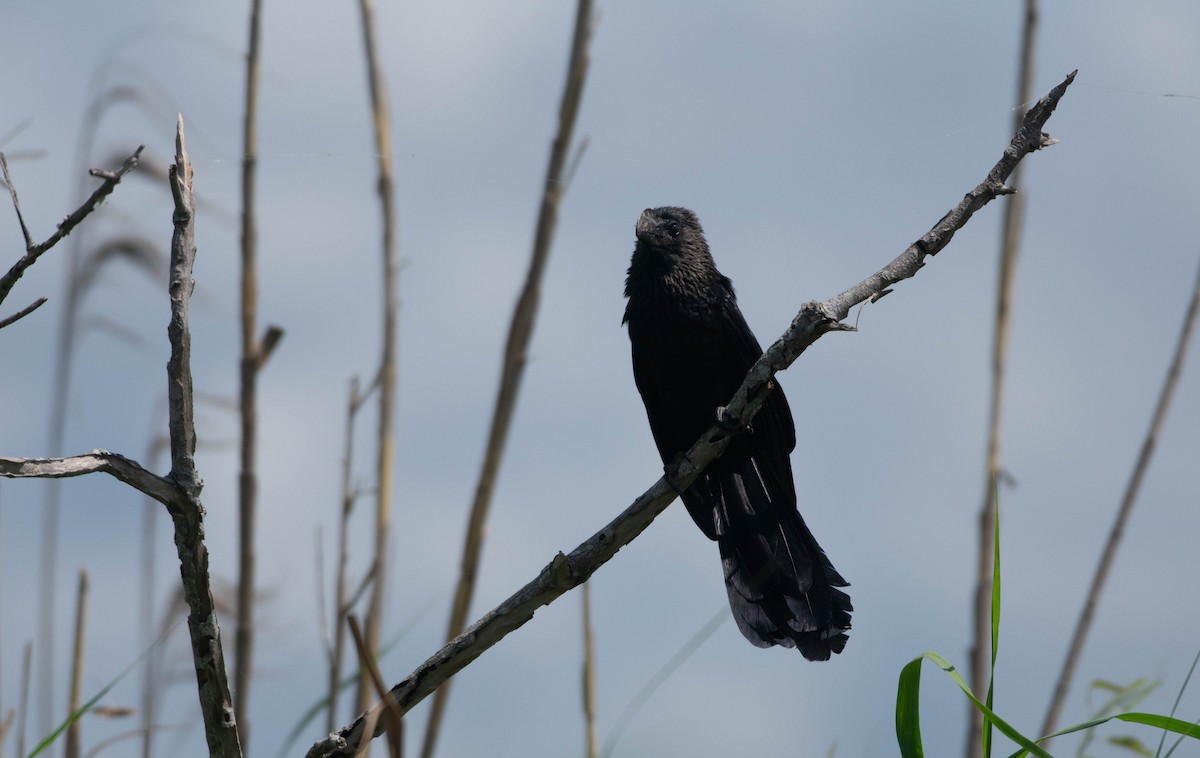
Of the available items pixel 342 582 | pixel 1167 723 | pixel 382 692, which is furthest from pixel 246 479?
pixel 1167 723

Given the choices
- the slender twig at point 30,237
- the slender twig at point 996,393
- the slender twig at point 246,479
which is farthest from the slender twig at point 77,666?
the slender twig at point 996,393

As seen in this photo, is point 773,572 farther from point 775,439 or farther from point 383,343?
point 383,343

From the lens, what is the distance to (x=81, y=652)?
2713 millimetres

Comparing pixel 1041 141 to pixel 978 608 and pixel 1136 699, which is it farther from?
pixel 978 608

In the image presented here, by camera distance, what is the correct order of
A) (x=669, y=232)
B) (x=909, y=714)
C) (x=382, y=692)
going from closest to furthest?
(x=382, y=692), (x=909, y=714), (x=669, y=232)

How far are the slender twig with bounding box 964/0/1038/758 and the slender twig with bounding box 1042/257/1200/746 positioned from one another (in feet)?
0.81

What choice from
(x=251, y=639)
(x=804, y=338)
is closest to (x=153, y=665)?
(x=251, y=639)

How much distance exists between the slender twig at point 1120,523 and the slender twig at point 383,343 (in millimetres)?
1970

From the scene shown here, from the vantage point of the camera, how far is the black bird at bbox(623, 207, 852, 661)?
270 centimetres

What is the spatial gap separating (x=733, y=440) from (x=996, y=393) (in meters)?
1.10

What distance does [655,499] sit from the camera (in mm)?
1932

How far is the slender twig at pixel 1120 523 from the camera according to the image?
122 inches

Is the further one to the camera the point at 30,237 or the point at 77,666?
the point at 77,666

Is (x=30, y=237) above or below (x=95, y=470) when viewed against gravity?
above
